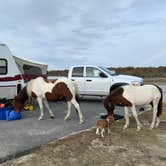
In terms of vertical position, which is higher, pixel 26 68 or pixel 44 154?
pixel 26 68

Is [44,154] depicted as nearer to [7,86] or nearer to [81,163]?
[81,163]

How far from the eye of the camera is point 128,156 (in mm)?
6254

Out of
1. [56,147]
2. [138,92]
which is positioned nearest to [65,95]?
[138,92]

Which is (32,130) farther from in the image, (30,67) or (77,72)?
(77,72)

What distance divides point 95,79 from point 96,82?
0.18 meters

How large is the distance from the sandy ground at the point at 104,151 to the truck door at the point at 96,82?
23.0 ft

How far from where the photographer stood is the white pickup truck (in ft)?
50.1

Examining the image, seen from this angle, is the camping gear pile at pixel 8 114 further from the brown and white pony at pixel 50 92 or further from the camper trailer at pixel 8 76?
the camper trailer at pixel 8 76

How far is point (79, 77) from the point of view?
53.1 feet

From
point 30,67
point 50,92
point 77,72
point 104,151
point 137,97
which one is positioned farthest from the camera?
point 77,72

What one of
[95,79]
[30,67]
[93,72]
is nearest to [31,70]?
[30,67]

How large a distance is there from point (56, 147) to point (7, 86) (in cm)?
674

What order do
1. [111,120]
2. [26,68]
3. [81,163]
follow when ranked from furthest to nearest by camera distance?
1. [26,68]
2. [111,120]
3. [81,163]

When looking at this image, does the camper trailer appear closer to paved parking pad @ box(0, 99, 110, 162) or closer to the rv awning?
paved parking pad @ box(0, 99, 110, 162)
